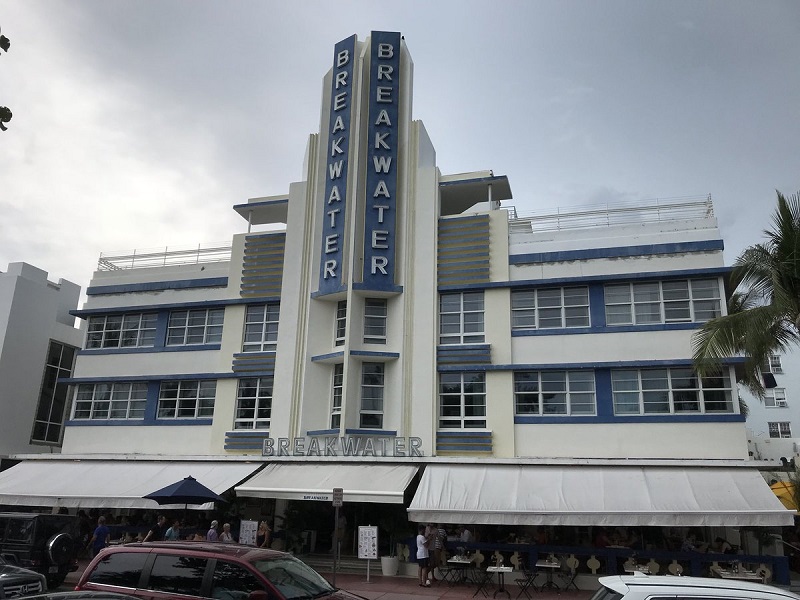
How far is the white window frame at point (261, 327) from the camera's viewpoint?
2469 centimetres

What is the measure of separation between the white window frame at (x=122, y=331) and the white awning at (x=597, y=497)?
1320cm

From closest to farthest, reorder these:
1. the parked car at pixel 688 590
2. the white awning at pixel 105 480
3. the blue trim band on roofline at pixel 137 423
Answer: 1. the parked car at pixel 688 590
2. the white awning at pixel 105 480
3. the blue trim band on roofline at pixel 137 423

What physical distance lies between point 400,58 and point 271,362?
39.5ft

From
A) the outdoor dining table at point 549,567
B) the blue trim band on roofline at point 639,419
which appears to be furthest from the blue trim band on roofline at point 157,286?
the outdoor dining table at point 549,567

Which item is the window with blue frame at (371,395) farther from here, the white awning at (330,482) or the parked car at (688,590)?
the parked car at (688,590)

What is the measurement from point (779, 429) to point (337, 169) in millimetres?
35949

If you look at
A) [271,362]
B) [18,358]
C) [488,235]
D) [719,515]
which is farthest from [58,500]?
[719,515]

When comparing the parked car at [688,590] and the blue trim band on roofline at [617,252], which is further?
the blue trim band on roofline at [617,252]

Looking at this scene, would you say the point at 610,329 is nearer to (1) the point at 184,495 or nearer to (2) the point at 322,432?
(2) the point at 322,432

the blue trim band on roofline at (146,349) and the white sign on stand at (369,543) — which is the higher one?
the blue trim band on roofline at (146,349)

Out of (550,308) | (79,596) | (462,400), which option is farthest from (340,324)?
(79,596)

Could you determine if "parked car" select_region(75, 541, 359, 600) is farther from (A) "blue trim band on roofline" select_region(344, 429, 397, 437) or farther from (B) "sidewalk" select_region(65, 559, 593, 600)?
(A) "blue trim band on roofline" select_region(344, 429, 397, 437)

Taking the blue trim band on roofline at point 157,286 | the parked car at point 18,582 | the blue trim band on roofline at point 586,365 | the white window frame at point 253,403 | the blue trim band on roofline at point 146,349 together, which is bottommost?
the parked car at point 18,582

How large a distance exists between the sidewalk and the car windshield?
7.04 metres
